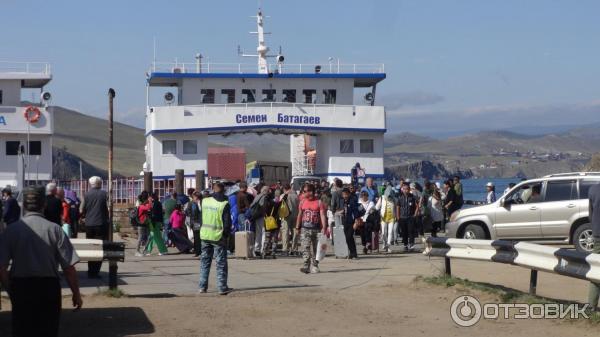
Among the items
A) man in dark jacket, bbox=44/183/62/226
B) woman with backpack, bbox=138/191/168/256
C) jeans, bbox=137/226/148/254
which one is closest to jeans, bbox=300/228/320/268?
man in dark jacket, bbox=44/183/62/226

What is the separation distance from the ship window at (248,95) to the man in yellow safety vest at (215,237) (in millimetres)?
30221

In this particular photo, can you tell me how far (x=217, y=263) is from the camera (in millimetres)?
15227

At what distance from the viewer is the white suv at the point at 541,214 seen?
22250 millimetres

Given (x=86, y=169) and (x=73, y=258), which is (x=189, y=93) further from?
(x=86, y=169)

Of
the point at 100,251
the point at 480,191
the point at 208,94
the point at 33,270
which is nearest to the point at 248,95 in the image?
the point at 208,94

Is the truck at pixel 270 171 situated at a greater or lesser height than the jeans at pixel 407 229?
greater

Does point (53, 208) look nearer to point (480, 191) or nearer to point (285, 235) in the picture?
point (285, 235)

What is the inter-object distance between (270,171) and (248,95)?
24.2 ft

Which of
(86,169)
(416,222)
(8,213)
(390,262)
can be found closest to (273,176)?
(416,222)

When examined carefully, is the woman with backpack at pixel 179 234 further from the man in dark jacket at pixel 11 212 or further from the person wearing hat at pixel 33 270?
the person wearing hat at pixel 33 270

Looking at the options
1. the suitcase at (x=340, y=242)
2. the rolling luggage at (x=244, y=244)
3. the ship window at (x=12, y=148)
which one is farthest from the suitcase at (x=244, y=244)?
the ship window at (x=12, y=148)

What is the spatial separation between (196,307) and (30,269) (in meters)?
5.09

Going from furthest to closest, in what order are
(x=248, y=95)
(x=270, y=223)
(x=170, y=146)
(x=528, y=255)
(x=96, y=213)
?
(x=248, y=95) < (x=170, y=146) < (x=270, y=223) < (x=96, y=213) < (x=528, y=255)

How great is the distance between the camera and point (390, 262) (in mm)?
21500
